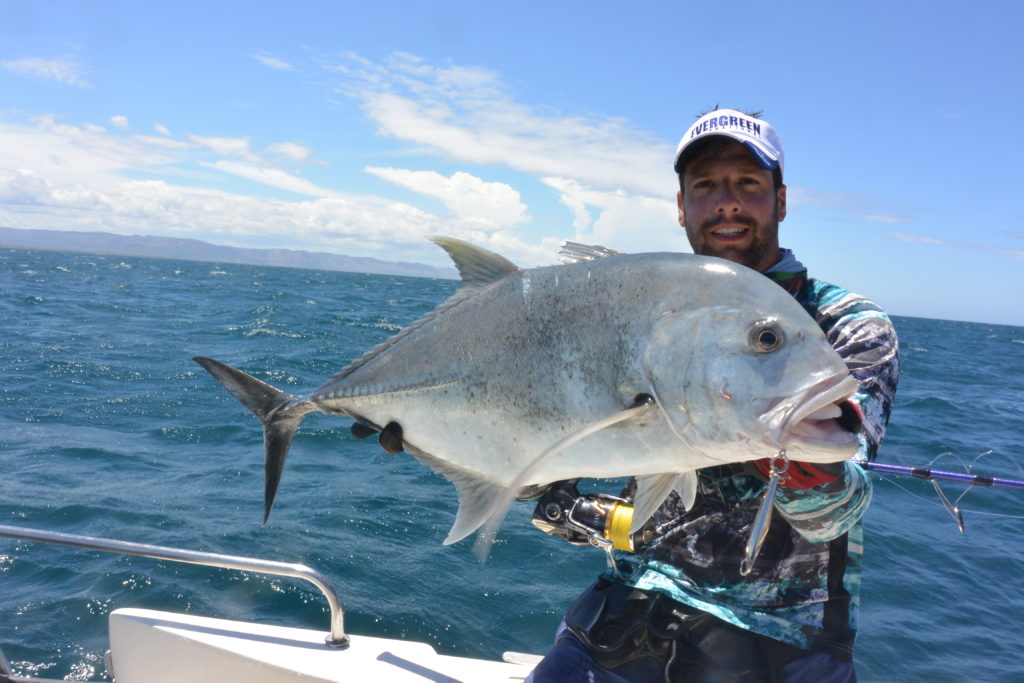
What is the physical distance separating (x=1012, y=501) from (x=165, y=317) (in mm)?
27590

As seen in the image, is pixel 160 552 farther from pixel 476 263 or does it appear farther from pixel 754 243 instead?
pixel 754 243

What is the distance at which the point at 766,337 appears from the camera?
5.79ft

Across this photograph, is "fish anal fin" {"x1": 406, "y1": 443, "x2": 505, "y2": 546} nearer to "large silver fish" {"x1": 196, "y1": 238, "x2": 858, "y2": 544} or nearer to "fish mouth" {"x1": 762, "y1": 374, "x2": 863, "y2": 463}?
"large silver fish" {"x1": 196, "y1": 238, "x2": 858, "y2": 544}

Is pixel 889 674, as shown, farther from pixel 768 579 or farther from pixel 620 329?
pixel 620 329

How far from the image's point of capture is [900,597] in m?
7.53

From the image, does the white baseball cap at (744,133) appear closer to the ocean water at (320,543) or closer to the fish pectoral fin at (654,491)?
the fish pectoral fin at (654,491)

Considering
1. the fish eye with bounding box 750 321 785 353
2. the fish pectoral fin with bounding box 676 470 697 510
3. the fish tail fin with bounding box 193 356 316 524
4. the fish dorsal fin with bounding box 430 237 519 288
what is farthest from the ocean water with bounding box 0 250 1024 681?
the fish tail fin with bounding box 193 356 316 524

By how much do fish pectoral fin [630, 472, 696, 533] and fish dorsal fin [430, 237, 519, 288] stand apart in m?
0.89

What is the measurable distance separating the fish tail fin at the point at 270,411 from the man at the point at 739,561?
147 centimetres

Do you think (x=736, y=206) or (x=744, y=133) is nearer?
(x=744, y=133)

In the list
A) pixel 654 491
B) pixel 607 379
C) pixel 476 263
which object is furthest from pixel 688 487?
pixel 476 263

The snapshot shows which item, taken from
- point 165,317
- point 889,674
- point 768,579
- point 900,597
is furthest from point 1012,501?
point 165,317

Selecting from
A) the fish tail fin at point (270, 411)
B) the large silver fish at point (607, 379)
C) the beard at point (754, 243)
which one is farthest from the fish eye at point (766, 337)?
the fish tail fin at point (270, 411)

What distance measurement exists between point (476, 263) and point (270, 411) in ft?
4.03
